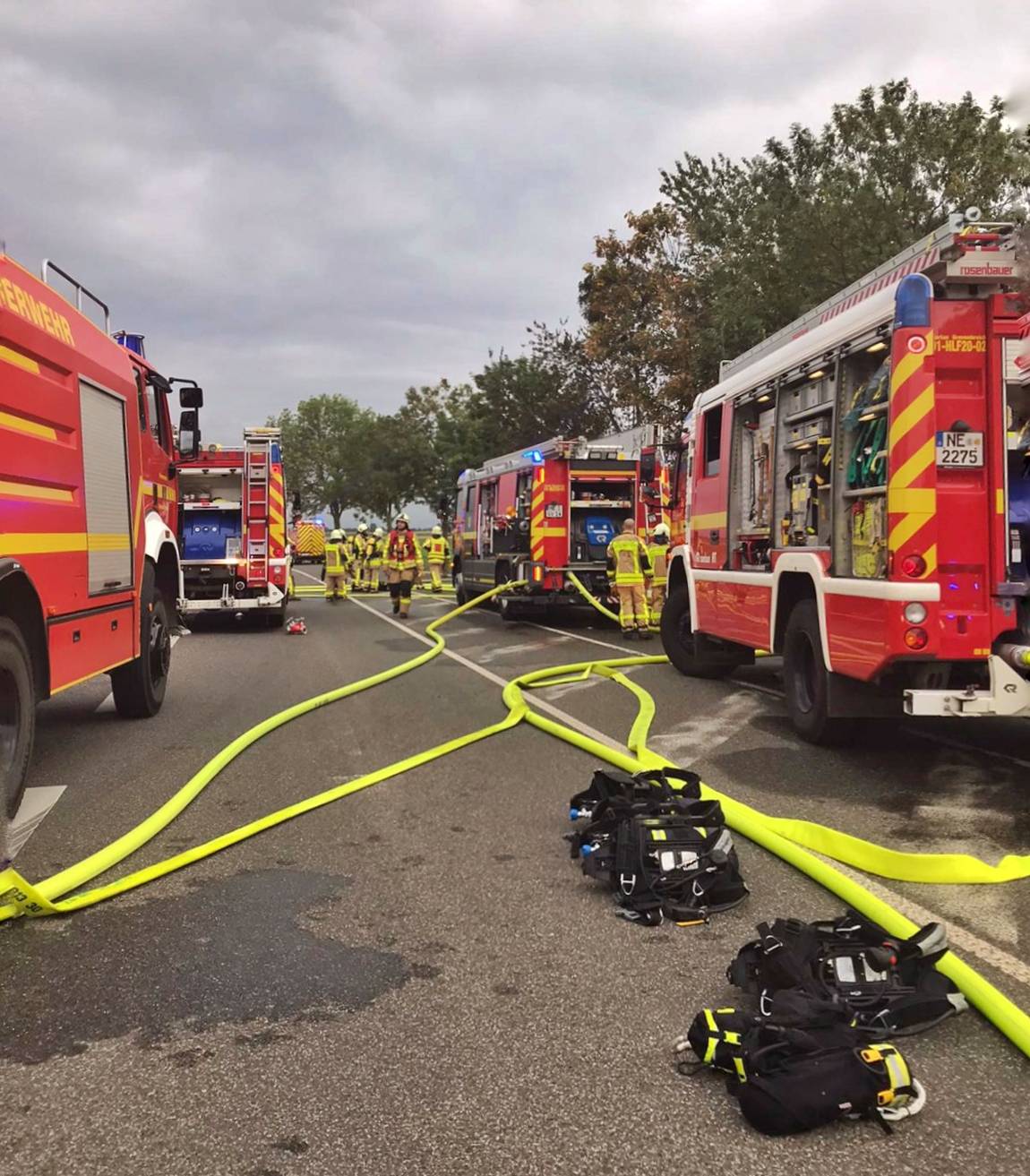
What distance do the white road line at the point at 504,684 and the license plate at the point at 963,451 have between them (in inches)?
105

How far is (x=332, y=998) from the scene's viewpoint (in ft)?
10.3

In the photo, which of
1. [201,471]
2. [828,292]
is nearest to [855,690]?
[201,471]

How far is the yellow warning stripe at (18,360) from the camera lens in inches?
194

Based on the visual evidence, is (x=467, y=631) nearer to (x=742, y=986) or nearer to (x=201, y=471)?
(x=201, y=471)

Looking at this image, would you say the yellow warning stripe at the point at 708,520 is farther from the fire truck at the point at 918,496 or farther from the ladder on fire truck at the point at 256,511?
the ladder on fire truck at the point at 256,511

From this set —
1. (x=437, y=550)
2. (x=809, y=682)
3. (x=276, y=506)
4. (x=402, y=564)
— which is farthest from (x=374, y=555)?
(x=809, y=682)

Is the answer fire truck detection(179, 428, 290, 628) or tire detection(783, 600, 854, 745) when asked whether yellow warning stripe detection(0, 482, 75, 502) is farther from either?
fire truck detection(179, 428, 290, 628)

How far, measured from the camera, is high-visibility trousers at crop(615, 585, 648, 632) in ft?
46.7

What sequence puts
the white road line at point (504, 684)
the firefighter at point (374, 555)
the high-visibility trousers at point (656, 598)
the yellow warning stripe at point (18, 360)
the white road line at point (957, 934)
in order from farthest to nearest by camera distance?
the firefighter at point (374, 555) → the high-visibility trousers at point (656, 598) → the white road line at point (504, 684) → the yellow warning stripe at point (18, 360) → the white road line at point (957, 934)

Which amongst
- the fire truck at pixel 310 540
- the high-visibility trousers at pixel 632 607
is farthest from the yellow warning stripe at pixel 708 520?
the fire truck at pixel 310 540

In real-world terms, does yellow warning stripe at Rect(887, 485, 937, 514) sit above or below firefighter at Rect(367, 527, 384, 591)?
above

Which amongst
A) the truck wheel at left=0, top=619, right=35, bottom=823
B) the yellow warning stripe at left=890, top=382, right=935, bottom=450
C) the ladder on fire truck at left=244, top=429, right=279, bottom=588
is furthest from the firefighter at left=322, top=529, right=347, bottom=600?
the yellow warning stripe at left=890, top=382, right=935, bottom=450

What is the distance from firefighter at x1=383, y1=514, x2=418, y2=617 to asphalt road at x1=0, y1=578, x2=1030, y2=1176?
12067mm

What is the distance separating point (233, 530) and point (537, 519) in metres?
5.01
